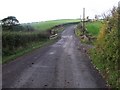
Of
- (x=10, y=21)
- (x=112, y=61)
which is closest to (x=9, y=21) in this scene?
(x=10, y=21)

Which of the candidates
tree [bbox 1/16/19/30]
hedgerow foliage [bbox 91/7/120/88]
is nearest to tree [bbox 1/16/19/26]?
tree [bbox 1/16/19/30]

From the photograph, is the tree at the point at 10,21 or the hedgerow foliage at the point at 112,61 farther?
the tree at the point at 10,21

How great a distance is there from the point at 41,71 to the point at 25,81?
10.7 ft

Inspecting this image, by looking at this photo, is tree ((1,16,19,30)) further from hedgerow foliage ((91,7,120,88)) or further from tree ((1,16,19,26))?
Result: hedgerow foliage ((91,7,120,88))

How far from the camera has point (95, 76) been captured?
15.3 meters

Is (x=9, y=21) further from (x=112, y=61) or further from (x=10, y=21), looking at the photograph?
(x=112, y=61)

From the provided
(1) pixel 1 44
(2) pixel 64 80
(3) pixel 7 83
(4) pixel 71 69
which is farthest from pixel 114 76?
(1) pixel 1 44

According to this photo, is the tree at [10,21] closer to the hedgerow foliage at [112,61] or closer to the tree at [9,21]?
the tree at [9,21]

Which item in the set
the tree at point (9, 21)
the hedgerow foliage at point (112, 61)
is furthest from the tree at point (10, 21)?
the hedgerow foliage at point (112, 61)

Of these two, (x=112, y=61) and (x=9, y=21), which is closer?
(x=112, y=61)

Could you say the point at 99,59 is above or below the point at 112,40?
below

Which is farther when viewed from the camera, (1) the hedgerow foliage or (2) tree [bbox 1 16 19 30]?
(2) tree [bbox 1 16 19 30]

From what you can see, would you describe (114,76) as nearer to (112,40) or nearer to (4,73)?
(112,40)

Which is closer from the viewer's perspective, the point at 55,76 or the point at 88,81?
the point at 88,81
